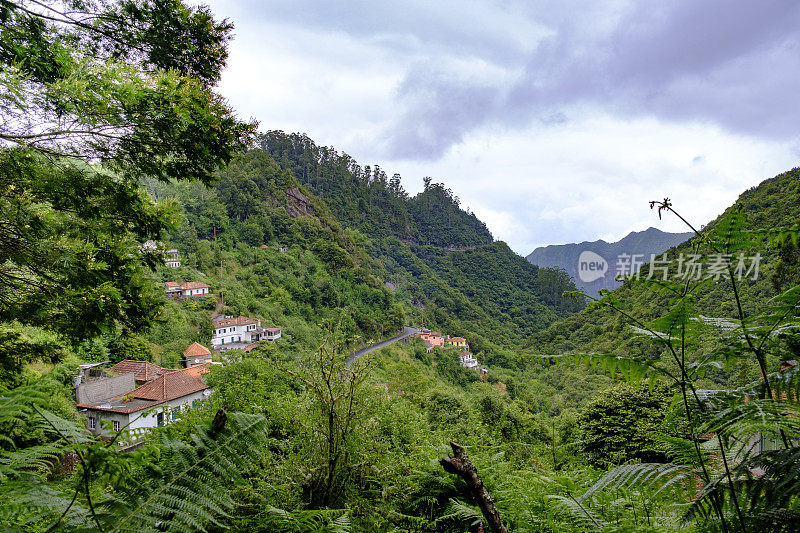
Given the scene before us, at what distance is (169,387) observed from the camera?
11.7 metres

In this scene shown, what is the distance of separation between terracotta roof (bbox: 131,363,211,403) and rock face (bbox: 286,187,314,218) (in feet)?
109

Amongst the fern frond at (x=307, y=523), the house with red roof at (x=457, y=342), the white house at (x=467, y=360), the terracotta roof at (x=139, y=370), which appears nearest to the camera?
the fern frond at (x=307, y=523)

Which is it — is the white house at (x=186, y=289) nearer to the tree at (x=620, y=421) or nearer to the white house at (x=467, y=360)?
the white house at (x=467, y=360)

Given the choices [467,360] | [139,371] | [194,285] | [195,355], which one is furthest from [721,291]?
[194,285]

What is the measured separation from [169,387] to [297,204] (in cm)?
3647

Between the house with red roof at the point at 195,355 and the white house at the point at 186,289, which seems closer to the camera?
the house with red roof at the point at 195,355

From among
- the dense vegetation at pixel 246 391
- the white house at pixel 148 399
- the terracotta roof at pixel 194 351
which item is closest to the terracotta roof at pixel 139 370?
the white house at pixel 148 399

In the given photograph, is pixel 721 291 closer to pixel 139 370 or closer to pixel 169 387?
pixel 169 387

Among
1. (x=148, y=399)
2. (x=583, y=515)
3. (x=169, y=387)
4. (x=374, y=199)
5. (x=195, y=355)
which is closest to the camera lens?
(x=583, y=515)

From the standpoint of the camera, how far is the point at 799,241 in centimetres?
106

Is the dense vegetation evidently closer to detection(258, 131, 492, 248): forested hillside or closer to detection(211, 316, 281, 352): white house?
detection(211, 316, 281, 352): white house

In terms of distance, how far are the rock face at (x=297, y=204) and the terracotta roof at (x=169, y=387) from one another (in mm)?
33161

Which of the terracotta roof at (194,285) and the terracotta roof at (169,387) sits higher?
the terracotta roof at (194,285)

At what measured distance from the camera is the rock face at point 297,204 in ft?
146
